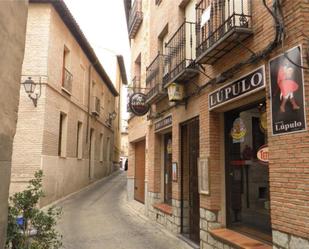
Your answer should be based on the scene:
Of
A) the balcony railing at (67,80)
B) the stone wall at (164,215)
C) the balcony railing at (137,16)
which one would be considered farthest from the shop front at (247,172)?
the balcony railing at (67,80)

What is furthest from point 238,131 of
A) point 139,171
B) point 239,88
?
point 139,171

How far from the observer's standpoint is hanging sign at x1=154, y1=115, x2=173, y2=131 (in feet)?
31.3

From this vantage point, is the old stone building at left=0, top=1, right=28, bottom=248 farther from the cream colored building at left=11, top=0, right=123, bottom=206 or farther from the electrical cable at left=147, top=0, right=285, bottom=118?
the cream colored building at left=11, top=0, right=123, bottom=206

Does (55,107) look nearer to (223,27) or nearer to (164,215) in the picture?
(164,215)

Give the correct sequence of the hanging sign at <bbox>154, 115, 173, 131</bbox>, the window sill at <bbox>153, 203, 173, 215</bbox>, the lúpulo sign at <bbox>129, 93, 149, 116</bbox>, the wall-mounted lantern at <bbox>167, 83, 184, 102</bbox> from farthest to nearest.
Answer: the lúpulo sign at <bbox>129, 93, 149, 116</bbox>
the hanging sign at <bbox>154, 115, 173, 131</bbox>
the window sill at <bbox>153, 203, 173, 215</bbox>
the wall-mounted lantern at <bbox>167, 83, 184, 102</bbox>

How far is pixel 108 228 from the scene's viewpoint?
31.6 ft

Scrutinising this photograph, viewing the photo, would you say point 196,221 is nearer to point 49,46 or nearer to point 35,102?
point 35,102

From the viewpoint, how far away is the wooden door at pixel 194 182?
7.86 meters

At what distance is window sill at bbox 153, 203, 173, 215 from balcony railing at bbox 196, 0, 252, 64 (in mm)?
4284

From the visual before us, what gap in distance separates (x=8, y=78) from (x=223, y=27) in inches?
146

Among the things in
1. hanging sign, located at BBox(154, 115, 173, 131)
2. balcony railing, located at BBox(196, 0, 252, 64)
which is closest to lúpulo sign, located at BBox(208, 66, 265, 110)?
balcony railing, located at BBox(196, 0, 252, 64)

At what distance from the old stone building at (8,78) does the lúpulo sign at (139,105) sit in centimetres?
697

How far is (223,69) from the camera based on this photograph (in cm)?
634

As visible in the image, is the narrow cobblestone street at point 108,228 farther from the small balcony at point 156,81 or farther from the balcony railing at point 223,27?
the balcony railing at point 223,27
